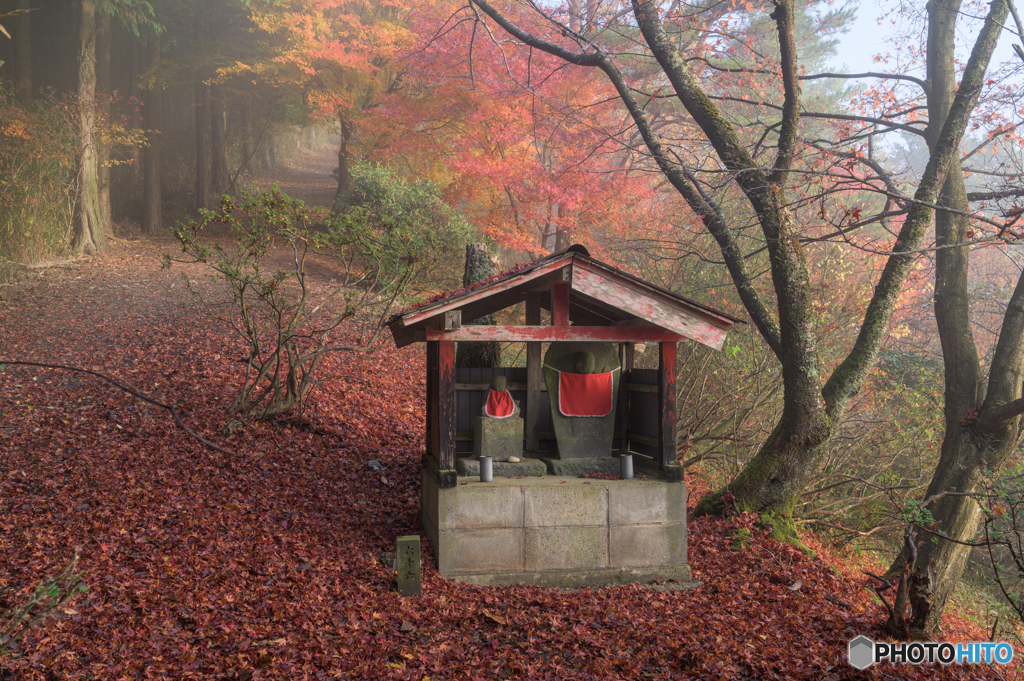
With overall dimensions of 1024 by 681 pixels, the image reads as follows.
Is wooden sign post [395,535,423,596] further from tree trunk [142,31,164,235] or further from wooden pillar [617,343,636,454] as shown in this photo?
tree trunk [142,31,164,235]

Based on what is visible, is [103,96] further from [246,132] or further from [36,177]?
[246,132]

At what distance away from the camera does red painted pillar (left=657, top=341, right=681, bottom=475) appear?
6.28m

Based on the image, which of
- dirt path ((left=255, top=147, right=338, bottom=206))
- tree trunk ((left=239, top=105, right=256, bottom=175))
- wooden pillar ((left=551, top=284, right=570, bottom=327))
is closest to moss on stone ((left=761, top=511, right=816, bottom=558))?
wooden pillar ((left=551, top=284, right=570, bottom=327))

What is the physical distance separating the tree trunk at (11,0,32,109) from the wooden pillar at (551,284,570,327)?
15.5 metres

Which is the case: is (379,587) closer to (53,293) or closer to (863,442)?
(863,442)

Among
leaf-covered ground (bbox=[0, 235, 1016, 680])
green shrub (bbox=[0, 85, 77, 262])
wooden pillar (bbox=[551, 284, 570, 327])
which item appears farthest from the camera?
green shrub (bbox=[0, 85, 77, 262])

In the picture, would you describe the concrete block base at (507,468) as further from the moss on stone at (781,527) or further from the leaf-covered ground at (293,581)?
the moss on stone at (781,527)

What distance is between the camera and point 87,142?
1542cm

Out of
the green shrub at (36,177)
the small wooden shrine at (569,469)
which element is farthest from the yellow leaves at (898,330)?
the green shrub at (36,177)

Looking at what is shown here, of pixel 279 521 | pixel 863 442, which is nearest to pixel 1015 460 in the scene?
pixel 863 442

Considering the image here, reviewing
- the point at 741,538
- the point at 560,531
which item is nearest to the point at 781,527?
the point at 741,538

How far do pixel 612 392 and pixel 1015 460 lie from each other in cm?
718

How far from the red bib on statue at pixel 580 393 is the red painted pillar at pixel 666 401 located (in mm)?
604

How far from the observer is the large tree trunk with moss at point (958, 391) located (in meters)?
7.04
